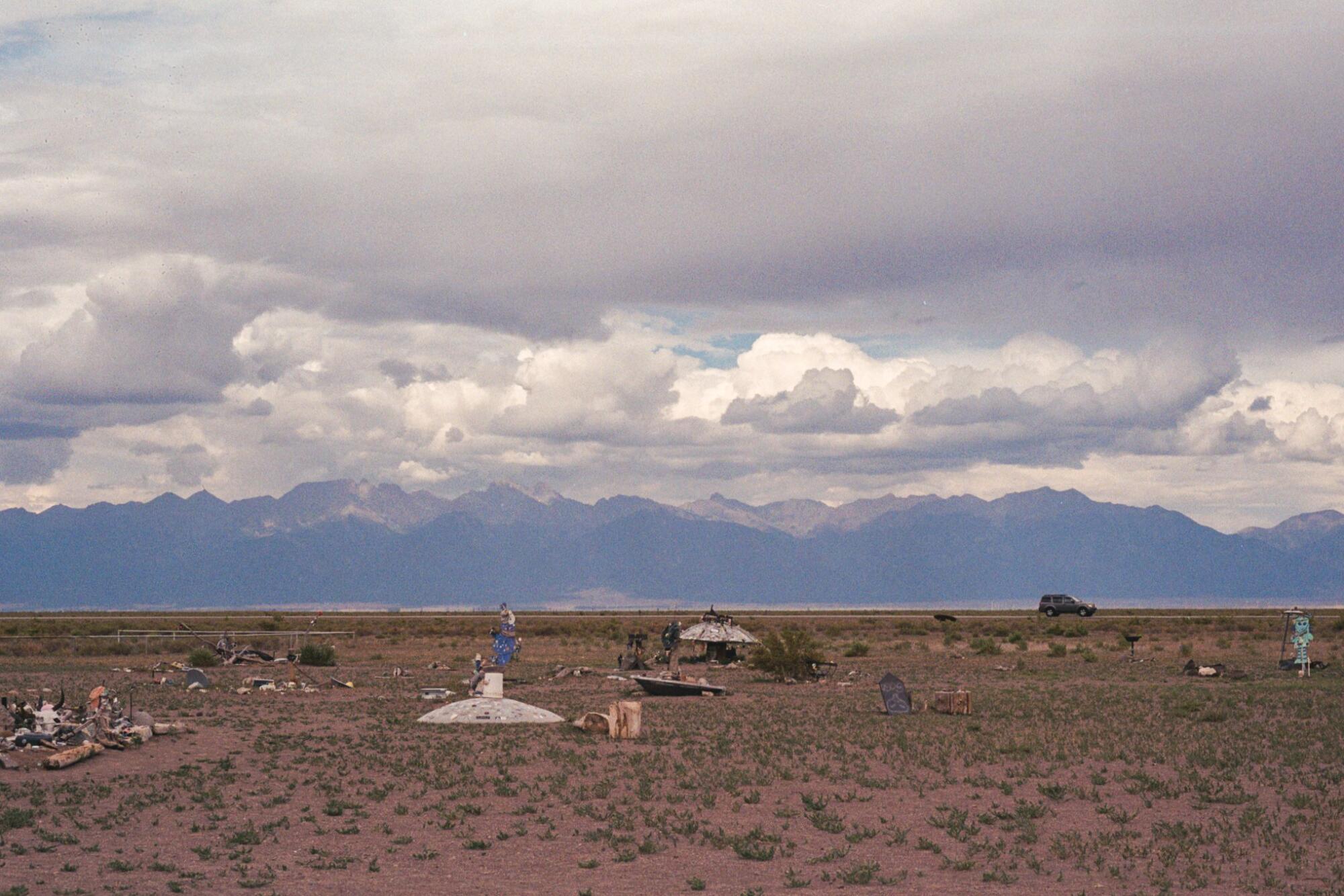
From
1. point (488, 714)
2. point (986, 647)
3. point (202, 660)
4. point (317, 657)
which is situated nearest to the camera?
point (488, 714)

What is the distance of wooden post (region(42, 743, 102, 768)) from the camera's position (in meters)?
21.8

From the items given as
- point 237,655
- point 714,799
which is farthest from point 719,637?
point 714,799

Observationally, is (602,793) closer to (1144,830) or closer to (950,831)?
(950,831)

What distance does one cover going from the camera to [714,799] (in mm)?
19953

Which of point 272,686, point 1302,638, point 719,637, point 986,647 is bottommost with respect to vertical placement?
point 272,686

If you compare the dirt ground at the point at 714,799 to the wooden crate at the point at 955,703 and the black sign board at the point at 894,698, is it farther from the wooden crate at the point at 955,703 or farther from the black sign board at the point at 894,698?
the black sign board at the point at 894,698

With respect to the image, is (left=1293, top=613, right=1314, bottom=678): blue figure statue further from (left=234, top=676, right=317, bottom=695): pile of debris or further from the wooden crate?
(left=234, top=676, right=317, bottom=695): pile of debris

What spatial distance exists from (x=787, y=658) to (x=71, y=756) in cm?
2359

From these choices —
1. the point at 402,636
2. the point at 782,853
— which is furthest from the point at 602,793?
the point at 402,636

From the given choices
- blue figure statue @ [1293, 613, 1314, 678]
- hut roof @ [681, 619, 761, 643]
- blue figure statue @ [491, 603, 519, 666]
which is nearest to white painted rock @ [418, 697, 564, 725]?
blue figure statue @ [491, 603, 519, 666]

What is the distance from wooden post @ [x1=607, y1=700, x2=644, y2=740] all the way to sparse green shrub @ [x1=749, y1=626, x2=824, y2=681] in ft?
50.3

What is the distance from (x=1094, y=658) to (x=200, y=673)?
31.4 m

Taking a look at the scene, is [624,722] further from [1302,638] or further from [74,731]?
[1302,638]

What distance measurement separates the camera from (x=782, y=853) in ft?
53.8
